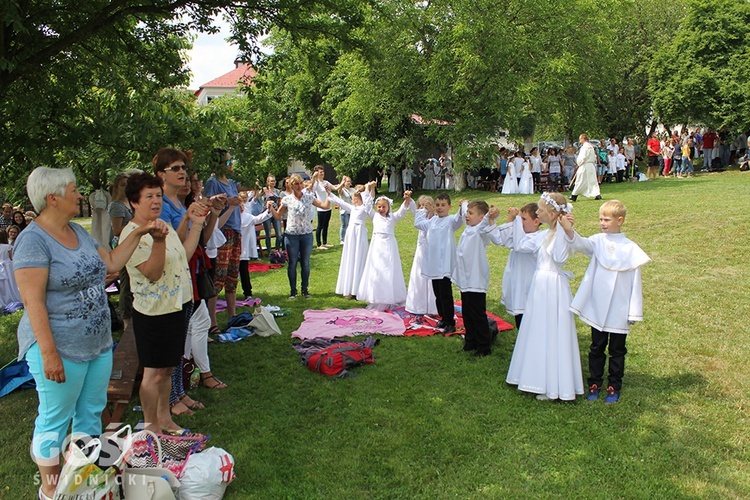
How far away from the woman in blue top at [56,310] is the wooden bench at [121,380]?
115 centimetres

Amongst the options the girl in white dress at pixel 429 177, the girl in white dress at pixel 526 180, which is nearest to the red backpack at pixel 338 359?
the girl in white dress at pixel 526 180

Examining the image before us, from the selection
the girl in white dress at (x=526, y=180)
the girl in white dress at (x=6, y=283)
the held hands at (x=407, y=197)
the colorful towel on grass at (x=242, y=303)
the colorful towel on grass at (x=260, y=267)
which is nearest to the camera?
the held hands at (x=407, y=197)

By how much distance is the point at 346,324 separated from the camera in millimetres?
8281

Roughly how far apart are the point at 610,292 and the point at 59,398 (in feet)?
14.5

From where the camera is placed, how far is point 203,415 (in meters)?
5.14

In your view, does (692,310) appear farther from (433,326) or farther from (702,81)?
(702,81)

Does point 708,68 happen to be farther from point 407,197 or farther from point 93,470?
point 93,470

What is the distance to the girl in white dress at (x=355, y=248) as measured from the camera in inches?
394

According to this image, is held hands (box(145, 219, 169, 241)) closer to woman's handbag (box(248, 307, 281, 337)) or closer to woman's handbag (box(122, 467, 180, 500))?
woman's handbag (box(122, 467, 180, 500))

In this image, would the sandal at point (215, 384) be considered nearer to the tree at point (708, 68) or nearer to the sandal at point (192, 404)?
the sandal at point (192, 404)

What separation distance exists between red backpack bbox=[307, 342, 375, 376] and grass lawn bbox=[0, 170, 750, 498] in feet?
0.42

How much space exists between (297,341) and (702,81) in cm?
2935

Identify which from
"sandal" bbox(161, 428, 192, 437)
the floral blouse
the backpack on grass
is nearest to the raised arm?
"sandal" bbox(161, 428, 192, 437)

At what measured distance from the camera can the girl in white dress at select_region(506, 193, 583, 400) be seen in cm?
522
